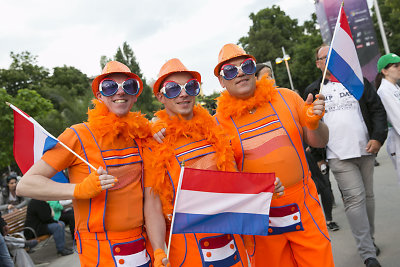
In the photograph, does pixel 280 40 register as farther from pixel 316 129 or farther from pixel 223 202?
pixel 223 202

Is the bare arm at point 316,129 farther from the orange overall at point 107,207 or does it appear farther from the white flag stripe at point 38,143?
the white flag stripe at point 38,143

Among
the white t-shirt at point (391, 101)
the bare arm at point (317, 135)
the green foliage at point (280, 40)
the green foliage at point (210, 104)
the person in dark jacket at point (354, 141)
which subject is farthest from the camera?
the green foliage at point (280, 40)

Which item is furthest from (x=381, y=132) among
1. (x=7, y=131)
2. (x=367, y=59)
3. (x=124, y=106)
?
(x=7, y=131)

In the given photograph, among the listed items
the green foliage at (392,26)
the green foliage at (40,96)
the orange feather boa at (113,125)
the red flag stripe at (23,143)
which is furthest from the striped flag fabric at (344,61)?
the green foliage at (392,26)

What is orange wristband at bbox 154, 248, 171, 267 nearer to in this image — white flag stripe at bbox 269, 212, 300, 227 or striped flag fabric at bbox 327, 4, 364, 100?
white flag stripe at bbox 269, 212, 300, 227

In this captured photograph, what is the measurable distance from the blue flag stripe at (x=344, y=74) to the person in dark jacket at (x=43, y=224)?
19.1 feet

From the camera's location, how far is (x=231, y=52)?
2.83 metres

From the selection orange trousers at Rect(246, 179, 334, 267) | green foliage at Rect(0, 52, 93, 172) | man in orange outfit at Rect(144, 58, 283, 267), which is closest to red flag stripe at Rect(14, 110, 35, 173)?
man in orange outfit at Rect(144, 58, 283, 267)

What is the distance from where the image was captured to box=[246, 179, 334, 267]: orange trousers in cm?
259

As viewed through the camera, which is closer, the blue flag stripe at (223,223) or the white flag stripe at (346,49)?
the blue flag stripe at (223,223)

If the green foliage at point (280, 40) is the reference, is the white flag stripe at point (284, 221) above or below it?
below

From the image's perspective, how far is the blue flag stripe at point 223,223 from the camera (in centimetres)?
226

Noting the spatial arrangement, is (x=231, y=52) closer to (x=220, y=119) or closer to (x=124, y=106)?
(x=220, y=119)

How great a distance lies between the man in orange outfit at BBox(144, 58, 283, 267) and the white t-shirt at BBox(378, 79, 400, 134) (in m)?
2.12
